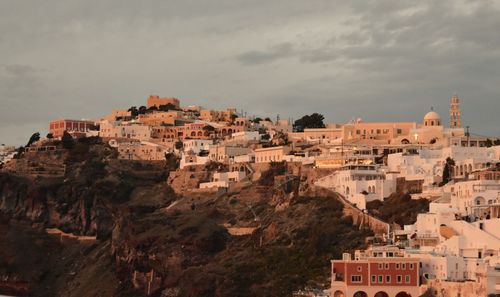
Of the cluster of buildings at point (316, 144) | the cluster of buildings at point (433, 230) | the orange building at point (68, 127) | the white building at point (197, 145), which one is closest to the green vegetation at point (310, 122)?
the cluster of buildings at point (316, 144)

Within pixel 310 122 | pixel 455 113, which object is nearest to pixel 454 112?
pixel 455 113

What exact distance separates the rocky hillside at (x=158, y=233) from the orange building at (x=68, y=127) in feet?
34.8

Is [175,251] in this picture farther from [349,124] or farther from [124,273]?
[349,124]

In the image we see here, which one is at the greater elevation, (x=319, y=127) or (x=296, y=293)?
(x=319, y=127)

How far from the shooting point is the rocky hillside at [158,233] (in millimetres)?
88812

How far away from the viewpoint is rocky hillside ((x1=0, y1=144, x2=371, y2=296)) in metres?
88.8

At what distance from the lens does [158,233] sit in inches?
3986

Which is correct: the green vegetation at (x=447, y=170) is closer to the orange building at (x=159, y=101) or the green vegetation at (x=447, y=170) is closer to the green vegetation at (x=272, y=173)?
the green vegetation at (x=272, y=173)

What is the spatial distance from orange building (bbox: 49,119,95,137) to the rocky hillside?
1060 centimetres

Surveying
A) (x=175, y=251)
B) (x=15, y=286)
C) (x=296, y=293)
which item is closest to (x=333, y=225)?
(x=296, y=293)

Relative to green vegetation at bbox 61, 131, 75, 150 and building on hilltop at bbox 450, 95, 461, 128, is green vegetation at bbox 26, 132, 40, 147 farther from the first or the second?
building on hilltop at bbox 450, 95, 461, 128

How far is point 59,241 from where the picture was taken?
11775 cm

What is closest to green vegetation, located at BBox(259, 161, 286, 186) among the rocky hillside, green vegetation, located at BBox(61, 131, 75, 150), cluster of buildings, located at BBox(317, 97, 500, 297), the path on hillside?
the rocky hillside

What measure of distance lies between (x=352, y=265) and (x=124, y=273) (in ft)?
99.5
